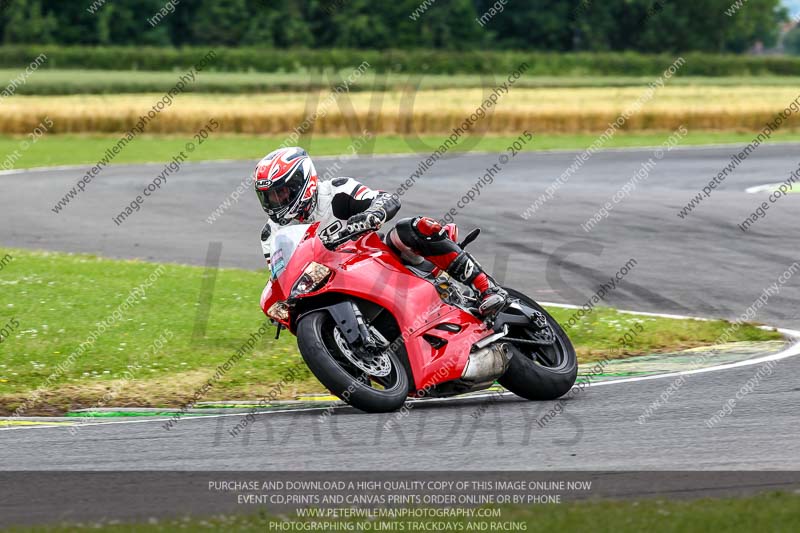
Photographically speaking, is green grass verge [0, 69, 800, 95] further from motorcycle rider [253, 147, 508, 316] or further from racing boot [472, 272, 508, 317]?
racing boot [472, 272, 508, 317]

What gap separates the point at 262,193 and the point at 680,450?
11.1ft

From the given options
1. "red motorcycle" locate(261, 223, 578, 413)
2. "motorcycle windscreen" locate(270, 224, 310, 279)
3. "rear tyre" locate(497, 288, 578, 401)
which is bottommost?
"rear tyre" locate(497, 288, 578, 401)

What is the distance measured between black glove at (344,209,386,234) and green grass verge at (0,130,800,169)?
23741mm

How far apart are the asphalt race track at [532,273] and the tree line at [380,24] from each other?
5470 cm

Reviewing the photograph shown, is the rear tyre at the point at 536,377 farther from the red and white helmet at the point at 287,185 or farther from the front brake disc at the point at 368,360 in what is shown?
the red and white helmet at the point at 287,185

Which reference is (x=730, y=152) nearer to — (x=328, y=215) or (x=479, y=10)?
(x=328, y=215)

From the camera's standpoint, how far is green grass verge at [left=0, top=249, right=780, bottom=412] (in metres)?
9.72

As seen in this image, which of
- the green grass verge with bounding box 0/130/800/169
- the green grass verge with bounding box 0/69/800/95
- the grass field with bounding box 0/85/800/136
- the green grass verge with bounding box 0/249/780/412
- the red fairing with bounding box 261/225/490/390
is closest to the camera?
the red fairing with bounding box 261/225/490/390

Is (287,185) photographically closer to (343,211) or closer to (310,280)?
(343,211)

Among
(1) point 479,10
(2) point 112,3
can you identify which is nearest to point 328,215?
(2) point 112,3
